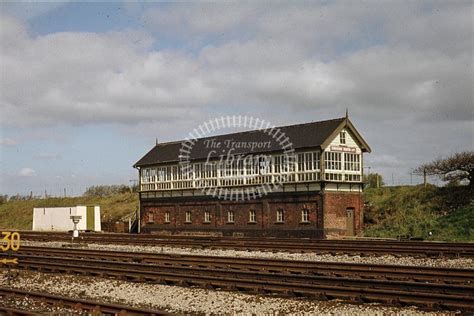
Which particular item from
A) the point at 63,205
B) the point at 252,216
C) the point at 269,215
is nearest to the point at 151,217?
the point at 252,216

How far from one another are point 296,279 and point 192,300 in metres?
2.88

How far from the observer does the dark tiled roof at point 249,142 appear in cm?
3797

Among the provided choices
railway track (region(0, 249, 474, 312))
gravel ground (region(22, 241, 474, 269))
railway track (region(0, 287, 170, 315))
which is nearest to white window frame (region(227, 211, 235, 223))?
gravel ground (region(22, 241, 474, 269))

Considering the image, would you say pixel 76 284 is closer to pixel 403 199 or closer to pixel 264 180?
pixel 264 180

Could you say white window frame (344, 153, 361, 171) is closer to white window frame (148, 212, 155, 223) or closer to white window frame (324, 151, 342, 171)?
white window frame (324, 151, 342, 171)

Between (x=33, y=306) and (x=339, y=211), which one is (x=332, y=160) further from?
(x=33, y=306)

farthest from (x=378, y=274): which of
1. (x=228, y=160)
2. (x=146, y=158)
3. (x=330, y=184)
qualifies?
(x=146, y=158)

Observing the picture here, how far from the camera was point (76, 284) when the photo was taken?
52.2 ft

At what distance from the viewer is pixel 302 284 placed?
13.5 meters

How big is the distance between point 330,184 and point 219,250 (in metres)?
12.4

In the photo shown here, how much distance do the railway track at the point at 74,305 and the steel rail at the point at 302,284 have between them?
3.35 metres

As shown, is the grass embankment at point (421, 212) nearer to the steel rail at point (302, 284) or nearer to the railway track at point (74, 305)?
the steel rail at point (302, 284)

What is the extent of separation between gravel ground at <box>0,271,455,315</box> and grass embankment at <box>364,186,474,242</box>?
2057cm

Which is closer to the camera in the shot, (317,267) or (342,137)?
(317,267)
